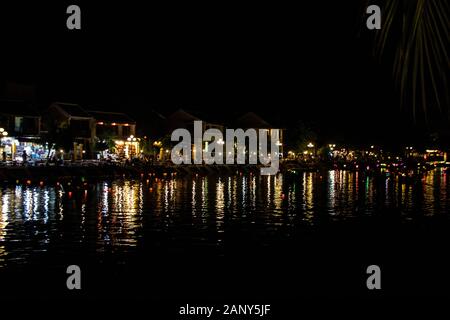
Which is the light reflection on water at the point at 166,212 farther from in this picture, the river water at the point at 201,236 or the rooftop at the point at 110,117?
the rooftop at the point at 110,117

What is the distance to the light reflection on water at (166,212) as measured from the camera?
64.7 feet

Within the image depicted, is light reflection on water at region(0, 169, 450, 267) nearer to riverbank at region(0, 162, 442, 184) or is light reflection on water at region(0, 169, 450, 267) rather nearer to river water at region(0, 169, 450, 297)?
river water at region(0, 169, 450, 297)

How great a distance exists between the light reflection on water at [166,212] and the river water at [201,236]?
2.0 inches

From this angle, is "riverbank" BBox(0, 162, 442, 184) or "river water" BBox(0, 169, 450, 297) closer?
"river water" BBox(0, 169, 450, 297)

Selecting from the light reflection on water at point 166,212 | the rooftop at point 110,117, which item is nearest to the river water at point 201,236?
the light reflection on water at point 166,212

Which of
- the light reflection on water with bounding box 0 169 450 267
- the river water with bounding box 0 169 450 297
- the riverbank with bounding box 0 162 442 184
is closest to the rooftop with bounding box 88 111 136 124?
the riverbank with bounding box 0 162 442 184

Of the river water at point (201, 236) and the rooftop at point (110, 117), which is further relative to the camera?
the rooftop at point (110, 117)

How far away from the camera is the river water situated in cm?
1515

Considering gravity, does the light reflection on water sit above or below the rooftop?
below

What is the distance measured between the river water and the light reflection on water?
5 centimetres


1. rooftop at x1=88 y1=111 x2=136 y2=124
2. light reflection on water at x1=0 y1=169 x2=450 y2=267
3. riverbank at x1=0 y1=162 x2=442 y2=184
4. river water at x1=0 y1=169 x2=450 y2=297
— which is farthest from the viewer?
rooftop at x1=88 y1=111 x2=136 y2=124

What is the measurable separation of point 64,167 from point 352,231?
29.1 metres

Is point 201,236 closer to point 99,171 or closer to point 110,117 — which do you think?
point 99,171

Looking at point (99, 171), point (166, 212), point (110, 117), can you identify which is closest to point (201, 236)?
point (166, 212)
